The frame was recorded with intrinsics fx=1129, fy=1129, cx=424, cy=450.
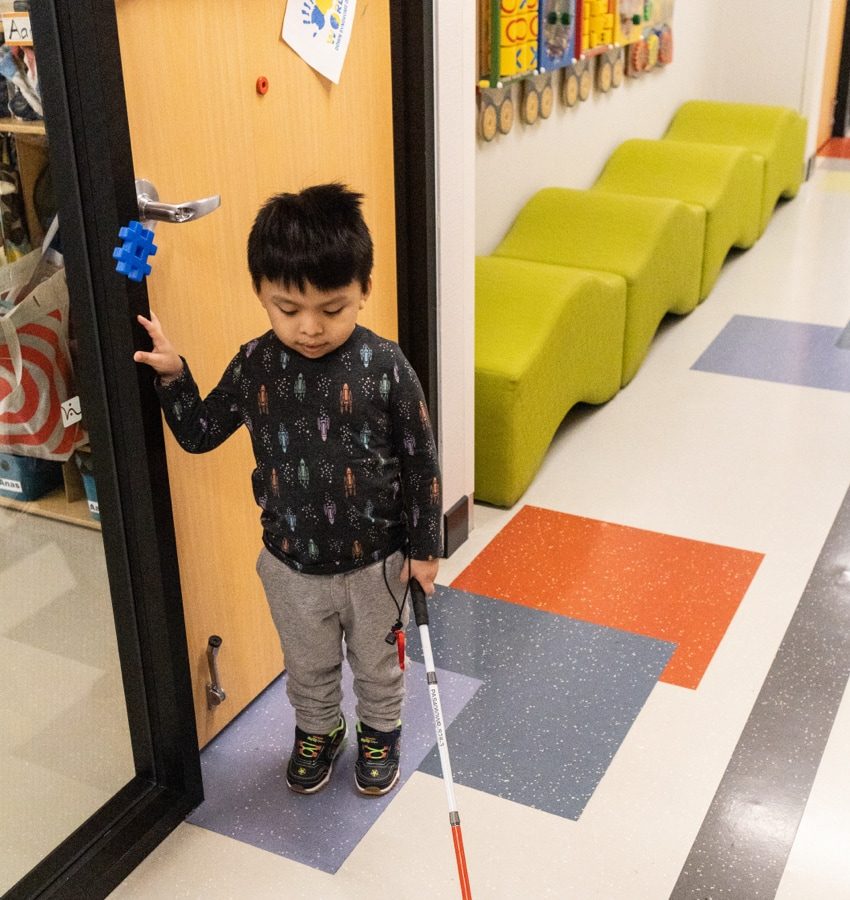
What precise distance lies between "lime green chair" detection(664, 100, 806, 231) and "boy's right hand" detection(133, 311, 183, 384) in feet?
15.0

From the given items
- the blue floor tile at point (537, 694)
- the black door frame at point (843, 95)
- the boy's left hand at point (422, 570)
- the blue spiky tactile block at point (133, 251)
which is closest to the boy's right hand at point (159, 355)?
the blue spiky tactile block at point (133, 251)

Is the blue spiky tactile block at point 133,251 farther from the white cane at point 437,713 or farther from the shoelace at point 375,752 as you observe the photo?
the shoelace at point 375,752

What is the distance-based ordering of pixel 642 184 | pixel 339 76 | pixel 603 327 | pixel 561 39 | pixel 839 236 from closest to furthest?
1. pixel 339 76
2. pixel 603 327
3. pixel 561 39
4. pixel 642 184
5. pixel 839 236

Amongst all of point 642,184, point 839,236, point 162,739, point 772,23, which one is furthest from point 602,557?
point 772,23

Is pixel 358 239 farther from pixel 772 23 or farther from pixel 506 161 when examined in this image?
pixel 772 23

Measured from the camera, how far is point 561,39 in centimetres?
409

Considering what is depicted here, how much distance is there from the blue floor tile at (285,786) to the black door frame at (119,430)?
0.09 meters

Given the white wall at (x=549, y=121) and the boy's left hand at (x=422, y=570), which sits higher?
the white wall at (x=549, y=121)

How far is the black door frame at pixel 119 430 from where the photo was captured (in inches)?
64.2

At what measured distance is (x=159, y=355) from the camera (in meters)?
1.83

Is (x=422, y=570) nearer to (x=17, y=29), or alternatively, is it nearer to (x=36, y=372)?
(x=36, y=372)

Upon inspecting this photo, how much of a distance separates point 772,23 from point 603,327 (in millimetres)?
3647

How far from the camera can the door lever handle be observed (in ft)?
5.90

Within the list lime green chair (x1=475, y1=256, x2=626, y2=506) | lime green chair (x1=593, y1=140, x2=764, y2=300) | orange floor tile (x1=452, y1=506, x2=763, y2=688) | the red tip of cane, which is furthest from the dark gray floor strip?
lime green chair (x1=593, y1=140, x2=764, y2=300)
